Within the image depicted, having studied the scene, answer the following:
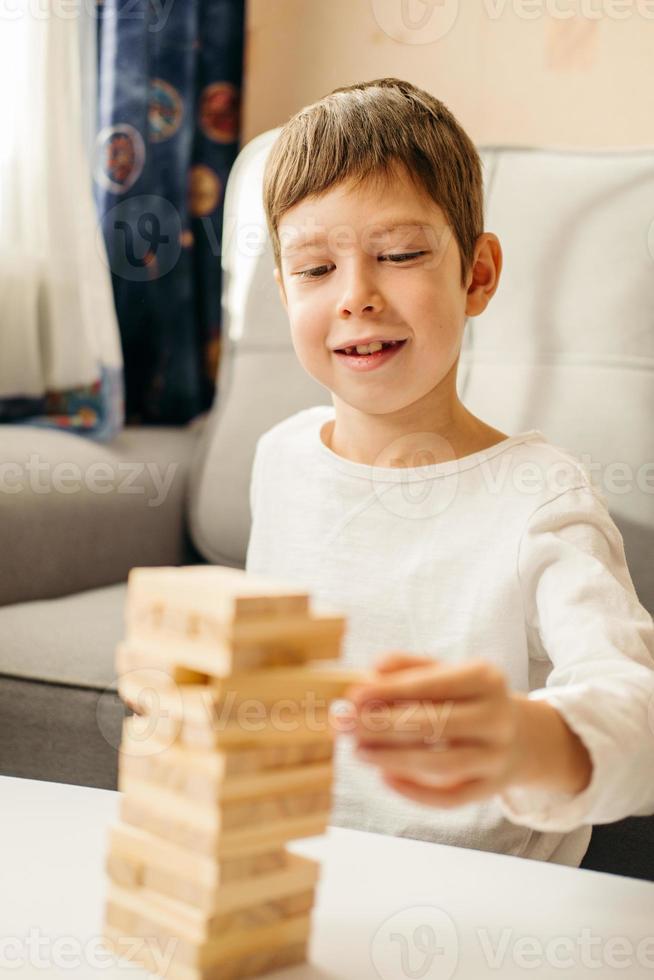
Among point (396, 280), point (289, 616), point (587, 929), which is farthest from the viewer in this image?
point (396, 280)

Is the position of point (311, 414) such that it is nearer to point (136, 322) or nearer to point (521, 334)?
point (521, 334)

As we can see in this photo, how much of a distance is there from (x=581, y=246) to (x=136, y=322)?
1.17 m

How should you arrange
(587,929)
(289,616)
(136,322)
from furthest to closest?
(136,322) < (587,929) < (289,616)

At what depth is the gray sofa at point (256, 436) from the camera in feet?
3.90

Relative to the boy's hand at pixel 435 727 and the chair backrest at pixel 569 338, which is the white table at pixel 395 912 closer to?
the boy's hand at pixel 435 727

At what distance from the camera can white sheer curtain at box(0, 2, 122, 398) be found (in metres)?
1.90

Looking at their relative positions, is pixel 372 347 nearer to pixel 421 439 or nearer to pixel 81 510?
pixel 421 439

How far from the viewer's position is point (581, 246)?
1401mm

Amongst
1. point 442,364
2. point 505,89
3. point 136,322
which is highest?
point 505,89

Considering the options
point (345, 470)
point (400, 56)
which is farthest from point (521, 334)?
point (400, 56)

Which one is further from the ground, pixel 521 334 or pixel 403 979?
pixel 521 334
